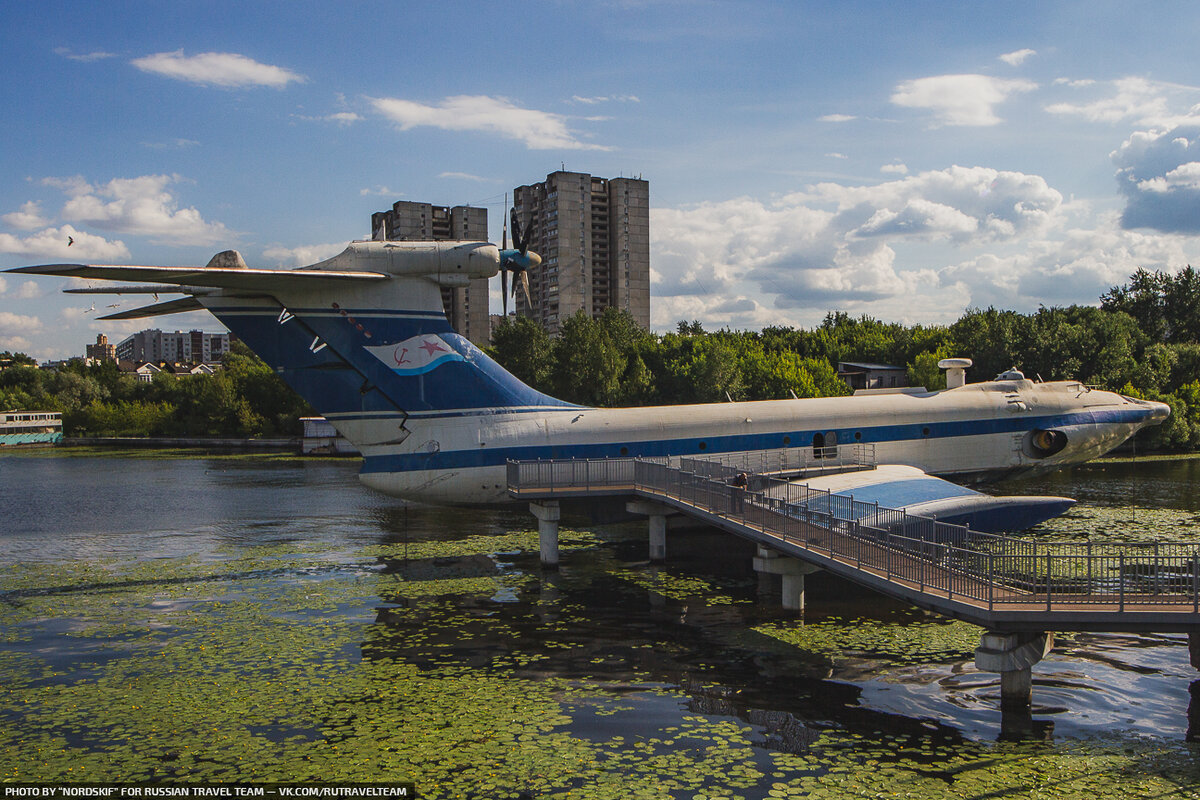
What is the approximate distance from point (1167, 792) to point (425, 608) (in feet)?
60.4

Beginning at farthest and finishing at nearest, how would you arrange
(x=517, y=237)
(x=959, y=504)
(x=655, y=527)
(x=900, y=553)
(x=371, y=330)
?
(x=655, y=527)
(x=517, y=237)
(x=371, y=330)
(x=959, y=504)
(x=900, y=553)

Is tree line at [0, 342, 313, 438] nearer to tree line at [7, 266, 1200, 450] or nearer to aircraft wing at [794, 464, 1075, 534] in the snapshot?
tree line at [7, 266, 1200, 450]

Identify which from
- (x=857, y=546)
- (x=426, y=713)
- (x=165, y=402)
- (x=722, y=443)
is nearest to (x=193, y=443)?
(x=165, y=402)

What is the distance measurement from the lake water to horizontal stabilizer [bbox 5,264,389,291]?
31.5ft

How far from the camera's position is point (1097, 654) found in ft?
67.3

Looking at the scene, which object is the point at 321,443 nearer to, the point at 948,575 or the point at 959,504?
the point at 959,504

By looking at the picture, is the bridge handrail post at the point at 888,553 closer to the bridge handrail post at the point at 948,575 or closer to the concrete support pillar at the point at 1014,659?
the bridge handrail post at the point at 948,575

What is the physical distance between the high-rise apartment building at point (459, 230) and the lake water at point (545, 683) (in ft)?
344

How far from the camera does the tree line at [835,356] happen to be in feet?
246

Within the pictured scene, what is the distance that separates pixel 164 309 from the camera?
2795 centimetres

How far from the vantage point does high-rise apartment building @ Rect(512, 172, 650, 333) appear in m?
134

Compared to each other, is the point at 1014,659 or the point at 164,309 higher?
the point at 164,309

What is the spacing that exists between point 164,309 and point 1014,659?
26057 mm

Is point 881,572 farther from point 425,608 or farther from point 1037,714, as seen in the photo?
point 425,608
